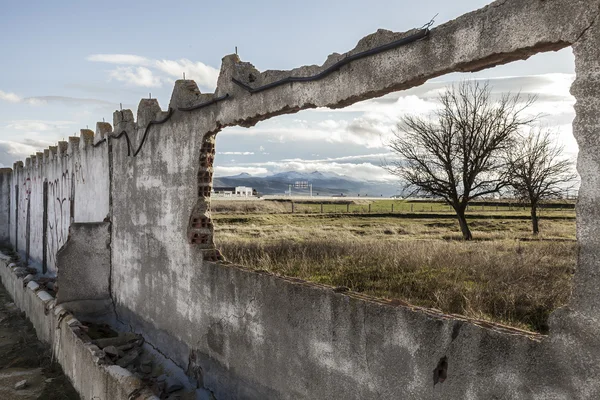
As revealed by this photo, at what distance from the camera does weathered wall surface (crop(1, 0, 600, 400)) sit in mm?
2658

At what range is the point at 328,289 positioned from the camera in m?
4.03

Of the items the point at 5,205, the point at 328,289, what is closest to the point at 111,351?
the point at 328,289

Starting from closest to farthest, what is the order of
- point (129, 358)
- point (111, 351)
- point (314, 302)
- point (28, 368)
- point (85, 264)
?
point (314, 302), point (111, 351), point (129, 358), point (28, 368), point (85, 264)

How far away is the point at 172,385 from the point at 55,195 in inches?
376

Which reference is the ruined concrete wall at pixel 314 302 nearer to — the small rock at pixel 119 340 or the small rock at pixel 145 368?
the small rock at pixel 119 340

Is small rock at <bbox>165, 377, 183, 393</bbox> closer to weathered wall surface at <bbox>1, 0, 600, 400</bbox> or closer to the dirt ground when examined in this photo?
weathered wall surface at <bbox>1, 0, 600, 400</bbox>

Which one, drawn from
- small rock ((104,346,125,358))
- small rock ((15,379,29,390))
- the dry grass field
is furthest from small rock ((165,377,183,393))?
small rock ((15,379,29,390))

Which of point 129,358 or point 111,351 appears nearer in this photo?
point 111,351

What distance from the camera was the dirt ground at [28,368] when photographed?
268 inches

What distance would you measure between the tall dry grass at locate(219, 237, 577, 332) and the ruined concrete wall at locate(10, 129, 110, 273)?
299 cm

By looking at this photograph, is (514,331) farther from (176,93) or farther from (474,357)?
(176,93)

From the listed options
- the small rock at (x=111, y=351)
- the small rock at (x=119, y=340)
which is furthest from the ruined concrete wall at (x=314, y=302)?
the small rock at (x=111, y=351)

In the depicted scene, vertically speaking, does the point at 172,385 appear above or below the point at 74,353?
below

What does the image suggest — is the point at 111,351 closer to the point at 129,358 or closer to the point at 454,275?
the point at 129,358
